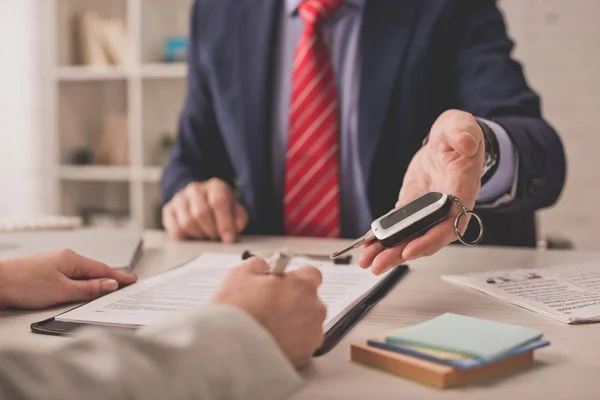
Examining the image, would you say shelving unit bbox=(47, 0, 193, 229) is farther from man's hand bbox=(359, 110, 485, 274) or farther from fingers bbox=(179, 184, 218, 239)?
man's hand bbox=(359, 110, 485, 274)

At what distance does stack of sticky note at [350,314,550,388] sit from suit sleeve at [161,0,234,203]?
3.64ft

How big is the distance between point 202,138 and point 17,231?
51 centimetres

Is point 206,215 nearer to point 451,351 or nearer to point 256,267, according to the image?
point 256,267

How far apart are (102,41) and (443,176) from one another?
2.64m

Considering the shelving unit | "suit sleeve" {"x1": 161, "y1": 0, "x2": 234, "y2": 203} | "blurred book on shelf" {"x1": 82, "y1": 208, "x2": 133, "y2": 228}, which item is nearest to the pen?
"suit sleeve" {"x1": 161, "y1": 0, "x2": 234, "y2": 203}

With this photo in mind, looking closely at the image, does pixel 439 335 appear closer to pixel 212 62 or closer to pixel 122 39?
pixel 212 62

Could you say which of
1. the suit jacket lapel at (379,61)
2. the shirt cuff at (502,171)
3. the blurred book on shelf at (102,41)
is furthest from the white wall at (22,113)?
the shirt cuff at (502,171)

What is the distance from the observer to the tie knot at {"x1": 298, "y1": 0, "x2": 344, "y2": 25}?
147 cm

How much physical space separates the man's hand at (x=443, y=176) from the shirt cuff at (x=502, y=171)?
0.56 feet

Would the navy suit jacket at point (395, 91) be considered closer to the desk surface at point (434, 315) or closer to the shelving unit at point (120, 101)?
the desk surface at point (434, 315)

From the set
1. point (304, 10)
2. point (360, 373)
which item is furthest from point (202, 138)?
point (360, 373)

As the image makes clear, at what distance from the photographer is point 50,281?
81cm

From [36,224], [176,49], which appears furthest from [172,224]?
[176,49]

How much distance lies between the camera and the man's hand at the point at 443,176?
78 centimetres
